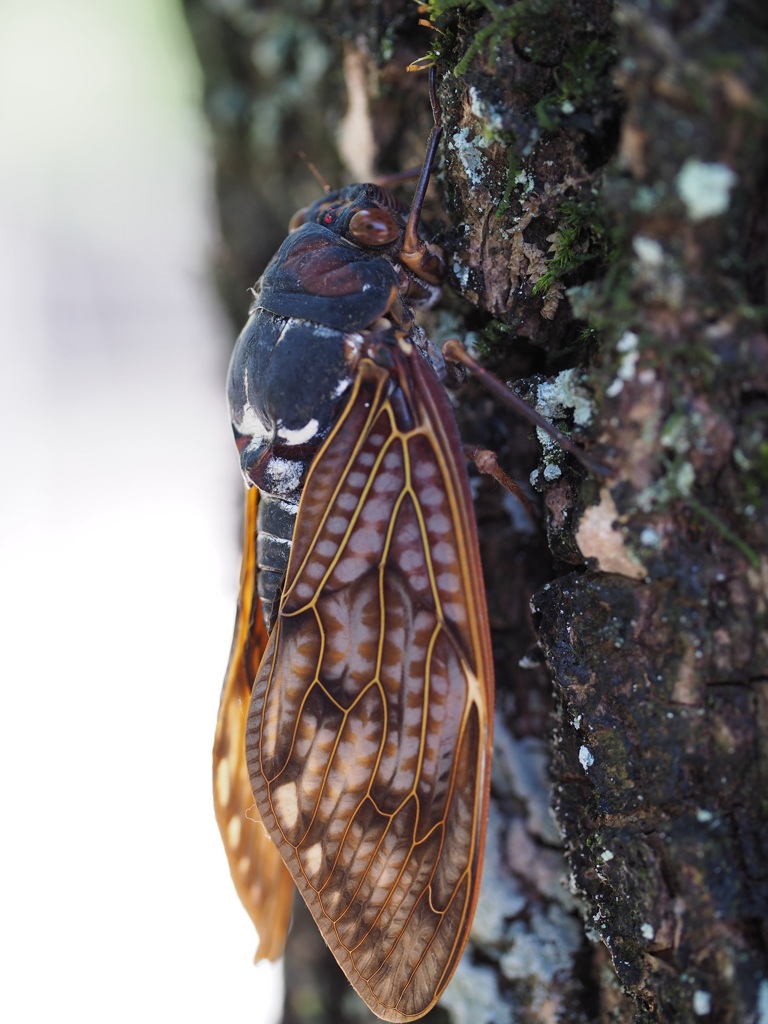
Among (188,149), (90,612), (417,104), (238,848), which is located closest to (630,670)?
(238,848)

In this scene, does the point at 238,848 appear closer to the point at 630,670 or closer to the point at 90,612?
the point at 630,670

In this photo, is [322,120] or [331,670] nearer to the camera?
[331,670]

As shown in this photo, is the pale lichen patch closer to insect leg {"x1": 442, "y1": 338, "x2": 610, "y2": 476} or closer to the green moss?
insect leg {"x1": 442, "y1": 338, "x2": 610, "y2": 476}

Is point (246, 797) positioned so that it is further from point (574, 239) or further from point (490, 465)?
point (574, 239)

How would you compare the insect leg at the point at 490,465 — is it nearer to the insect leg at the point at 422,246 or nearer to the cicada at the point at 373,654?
the cicada at the point at 373,654

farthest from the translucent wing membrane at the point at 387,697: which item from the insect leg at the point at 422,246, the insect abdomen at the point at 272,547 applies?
the insect leg at the point at 422,246
